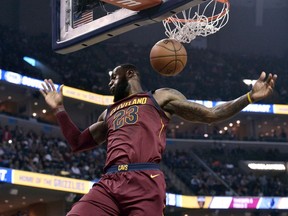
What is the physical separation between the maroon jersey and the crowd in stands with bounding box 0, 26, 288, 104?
2264cm

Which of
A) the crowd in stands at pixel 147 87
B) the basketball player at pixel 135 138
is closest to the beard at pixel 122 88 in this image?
the basketball player at pixel 135 138

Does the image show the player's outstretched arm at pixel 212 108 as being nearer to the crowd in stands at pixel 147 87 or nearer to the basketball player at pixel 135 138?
the basketball player at pixel 135 138

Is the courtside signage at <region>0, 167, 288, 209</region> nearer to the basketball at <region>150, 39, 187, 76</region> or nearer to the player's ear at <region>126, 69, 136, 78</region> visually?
the basketball at <region>150, 39, 187, 76</region>

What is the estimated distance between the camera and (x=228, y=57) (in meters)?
36.9

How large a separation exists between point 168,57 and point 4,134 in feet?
59.7

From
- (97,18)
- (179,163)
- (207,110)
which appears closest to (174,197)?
Answer: (179,163)

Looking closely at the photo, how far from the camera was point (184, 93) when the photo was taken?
32.8 m

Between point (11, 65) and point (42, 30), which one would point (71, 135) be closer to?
point (11, 65)

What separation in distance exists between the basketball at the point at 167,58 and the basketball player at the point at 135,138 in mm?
553

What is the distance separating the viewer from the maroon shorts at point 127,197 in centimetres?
423

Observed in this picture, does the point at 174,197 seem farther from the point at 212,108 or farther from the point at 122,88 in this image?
the point at 212,108

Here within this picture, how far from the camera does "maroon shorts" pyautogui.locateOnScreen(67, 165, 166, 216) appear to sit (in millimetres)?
4230

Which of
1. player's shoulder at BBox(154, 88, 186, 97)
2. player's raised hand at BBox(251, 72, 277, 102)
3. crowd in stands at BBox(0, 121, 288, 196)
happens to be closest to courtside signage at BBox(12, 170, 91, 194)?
crowd in stands at BBox(0, 121, 288, 196)

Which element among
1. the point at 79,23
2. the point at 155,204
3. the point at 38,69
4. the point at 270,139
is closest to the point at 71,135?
the point at 155,204
